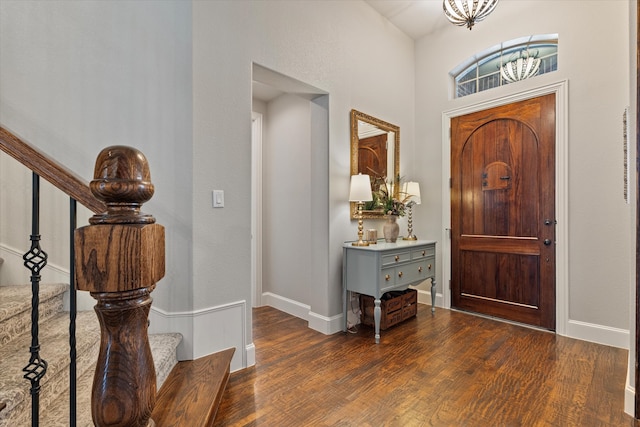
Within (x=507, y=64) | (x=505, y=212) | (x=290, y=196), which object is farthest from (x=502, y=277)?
(x=290, y=196)

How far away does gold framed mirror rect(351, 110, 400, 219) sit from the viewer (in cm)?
314

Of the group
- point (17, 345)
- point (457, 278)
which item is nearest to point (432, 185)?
point (457, 278)

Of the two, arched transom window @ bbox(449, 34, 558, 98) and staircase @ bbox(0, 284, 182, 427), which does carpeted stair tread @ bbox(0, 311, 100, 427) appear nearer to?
staircase @ bbox(0, 284, 182, 427)

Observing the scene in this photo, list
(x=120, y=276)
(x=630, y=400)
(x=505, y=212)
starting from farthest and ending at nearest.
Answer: (x=505, y=212), (x=630, y=400), (x=120, y=276)

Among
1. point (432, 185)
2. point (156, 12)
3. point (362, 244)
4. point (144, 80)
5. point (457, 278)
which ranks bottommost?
point (457, 278)

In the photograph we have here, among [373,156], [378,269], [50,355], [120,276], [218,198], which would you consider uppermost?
[373,156]

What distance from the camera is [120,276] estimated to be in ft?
1.97

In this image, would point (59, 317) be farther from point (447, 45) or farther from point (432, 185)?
point (447, 45)

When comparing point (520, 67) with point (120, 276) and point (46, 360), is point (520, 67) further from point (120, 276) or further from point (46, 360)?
point (46, 360)

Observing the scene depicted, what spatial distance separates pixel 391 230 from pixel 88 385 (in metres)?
2.60

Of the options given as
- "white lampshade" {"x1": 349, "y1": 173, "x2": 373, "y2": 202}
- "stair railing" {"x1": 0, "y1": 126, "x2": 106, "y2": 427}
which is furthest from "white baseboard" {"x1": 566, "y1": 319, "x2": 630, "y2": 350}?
"stair railing" {"x1": 0, "y1": 126, "x2": 106, "y2": 427}

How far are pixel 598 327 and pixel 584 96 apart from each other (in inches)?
79.3

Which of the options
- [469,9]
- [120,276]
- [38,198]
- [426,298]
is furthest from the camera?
[426,298]

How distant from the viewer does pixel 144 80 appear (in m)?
2.06
